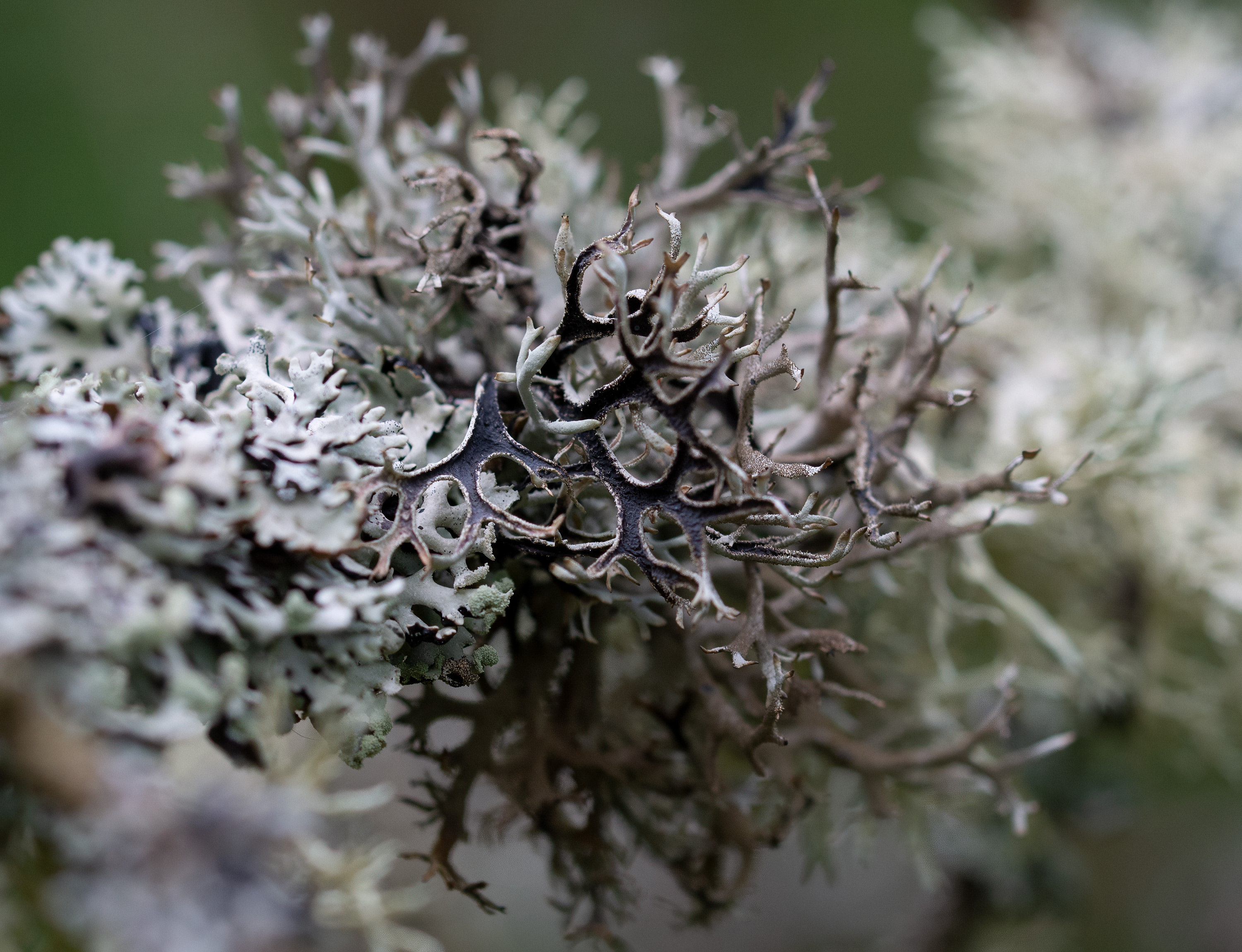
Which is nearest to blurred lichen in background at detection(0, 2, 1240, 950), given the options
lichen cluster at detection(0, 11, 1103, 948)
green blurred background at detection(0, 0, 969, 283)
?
lichen cluster at detection(0, 11, 1103, 948)

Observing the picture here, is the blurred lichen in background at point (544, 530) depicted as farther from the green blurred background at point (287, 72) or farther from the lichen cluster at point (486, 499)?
the green blurred background at point (287, 72)

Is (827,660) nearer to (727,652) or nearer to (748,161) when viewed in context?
(727,652)

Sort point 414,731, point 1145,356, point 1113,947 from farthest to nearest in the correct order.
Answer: point 1113,947 → point 1145,356 → point 414,731

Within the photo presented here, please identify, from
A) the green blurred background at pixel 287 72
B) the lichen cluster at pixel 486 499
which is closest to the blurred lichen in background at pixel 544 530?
the lichen cluster at pixel 486 499

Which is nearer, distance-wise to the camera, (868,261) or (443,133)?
(443,133)

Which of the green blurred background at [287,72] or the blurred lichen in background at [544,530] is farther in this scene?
the green blurred background at [287,72]

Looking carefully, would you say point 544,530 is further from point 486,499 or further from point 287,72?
point 287,72

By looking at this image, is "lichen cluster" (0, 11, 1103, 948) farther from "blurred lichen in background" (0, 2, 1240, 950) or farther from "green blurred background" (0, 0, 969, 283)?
"green blurred background" (0, 0, 969, 283)

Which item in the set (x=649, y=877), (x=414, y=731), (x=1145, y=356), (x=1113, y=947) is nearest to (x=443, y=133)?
A: (x=414, y=731)
